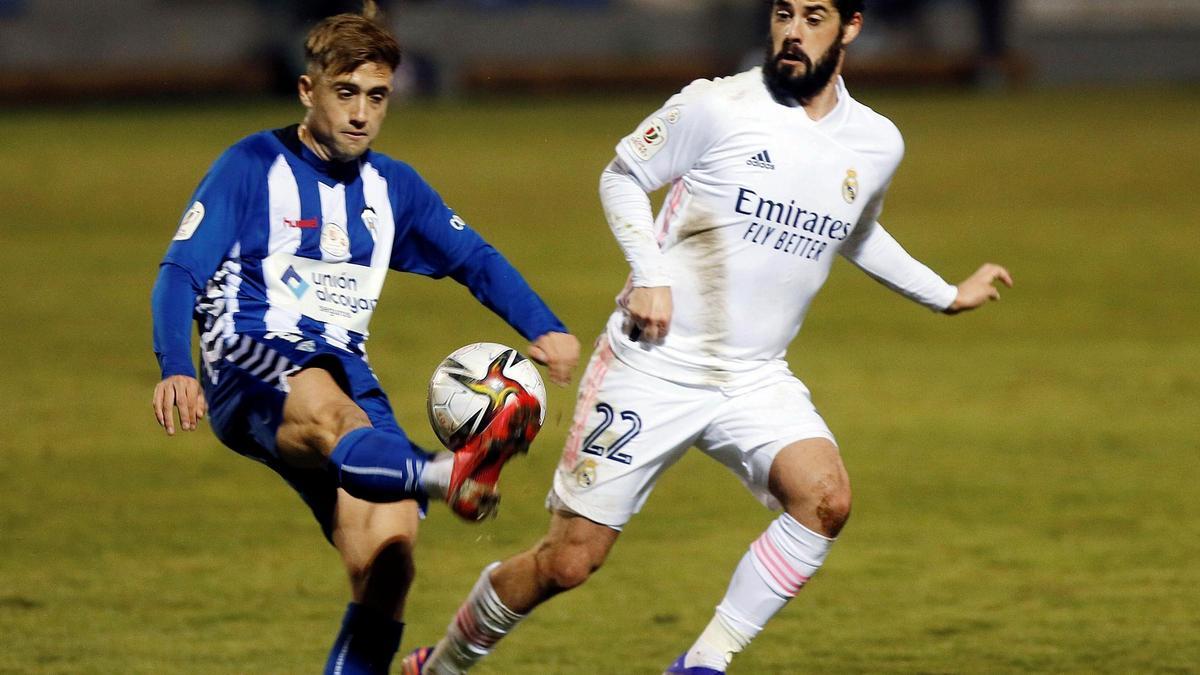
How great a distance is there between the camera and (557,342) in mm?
5125

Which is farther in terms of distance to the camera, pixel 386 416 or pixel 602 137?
pixel 602 137

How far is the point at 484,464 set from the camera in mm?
4480

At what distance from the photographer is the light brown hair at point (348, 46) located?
4.84m

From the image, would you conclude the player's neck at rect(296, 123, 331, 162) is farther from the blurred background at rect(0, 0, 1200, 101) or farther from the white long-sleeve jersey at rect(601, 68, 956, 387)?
the blurred background at rect(0, 0, 1200, 101)

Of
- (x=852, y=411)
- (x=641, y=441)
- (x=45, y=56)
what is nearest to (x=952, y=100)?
(x=45, y=56)

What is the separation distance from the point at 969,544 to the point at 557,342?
322cm

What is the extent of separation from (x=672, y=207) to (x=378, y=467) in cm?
136

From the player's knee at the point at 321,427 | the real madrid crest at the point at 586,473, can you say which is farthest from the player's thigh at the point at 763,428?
the player's knee at the point at 321,427

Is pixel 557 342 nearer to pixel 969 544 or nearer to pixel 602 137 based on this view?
pixel 969 544

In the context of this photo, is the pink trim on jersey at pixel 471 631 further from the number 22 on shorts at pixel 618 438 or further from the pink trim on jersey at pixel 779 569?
the pink trim on jersey at pixel 779 569

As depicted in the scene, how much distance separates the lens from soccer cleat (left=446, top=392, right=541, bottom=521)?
443 centimetres

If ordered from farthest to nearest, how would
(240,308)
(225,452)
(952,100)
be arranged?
(952,100)
(225,452)
(240,308)

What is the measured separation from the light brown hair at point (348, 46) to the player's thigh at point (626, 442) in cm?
120

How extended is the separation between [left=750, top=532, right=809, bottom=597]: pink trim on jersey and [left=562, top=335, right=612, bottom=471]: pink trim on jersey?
61 cm
